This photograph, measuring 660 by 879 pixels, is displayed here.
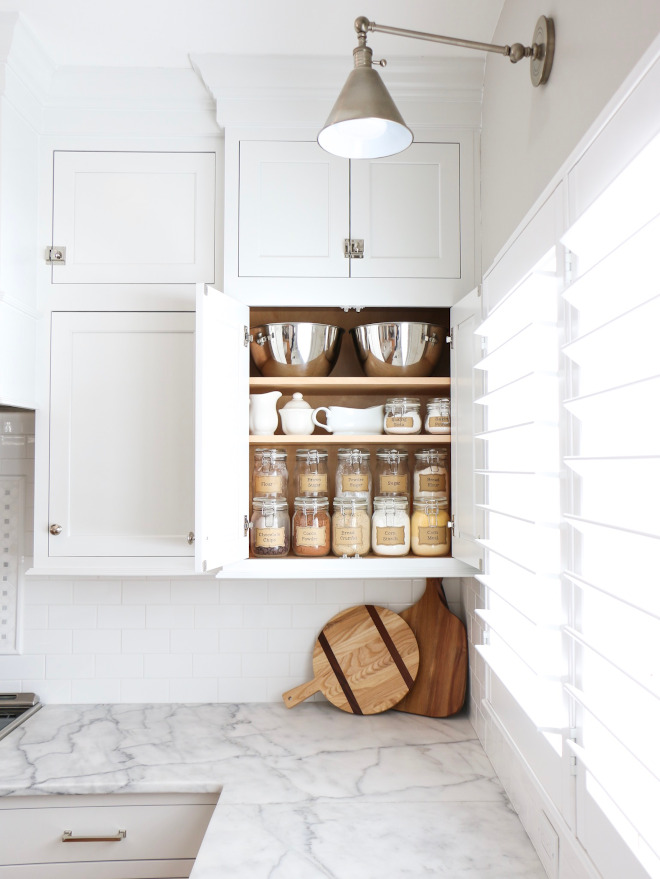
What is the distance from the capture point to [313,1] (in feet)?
5.24

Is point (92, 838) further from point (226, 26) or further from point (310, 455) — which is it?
point (226, 26)

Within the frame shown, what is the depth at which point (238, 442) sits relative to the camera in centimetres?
178

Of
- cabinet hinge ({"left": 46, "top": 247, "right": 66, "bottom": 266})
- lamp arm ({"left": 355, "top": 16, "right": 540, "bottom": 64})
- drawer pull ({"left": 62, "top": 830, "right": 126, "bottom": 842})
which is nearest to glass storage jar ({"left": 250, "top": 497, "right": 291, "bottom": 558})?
drawer pull ({"left": 62, "top": 830, "right": 126, "bottom": 842})

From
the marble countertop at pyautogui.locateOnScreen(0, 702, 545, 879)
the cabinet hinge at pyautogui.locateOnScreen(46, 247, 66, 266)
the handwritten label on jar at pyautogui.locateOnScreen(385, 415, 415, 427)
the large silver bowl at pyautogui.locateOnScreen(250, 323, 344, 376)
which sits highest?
the cabinet hinge at pyautogui.locateOnScreen(46, 247, 66, 266)

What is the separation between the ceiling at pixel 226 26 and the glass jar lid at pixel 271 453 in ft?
3.58

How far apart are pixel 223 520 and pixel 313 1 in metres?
1.30

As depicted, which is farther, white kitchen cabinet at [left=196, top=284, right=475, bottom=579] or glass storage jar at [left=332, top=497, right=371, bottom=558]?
glass storage jar at [left=332, top=497, right=371, bottom=558]

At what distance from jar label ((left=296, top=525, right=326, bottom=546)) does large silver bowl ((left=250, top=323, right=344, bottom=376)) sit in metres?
0.44

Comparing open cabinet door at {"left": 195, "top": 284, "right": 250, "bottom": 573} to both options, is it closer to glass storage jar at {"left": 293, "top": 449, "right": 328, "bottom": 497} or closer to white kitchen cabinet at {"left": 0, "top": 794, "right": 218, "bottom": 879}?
glass storage jar at {"left": 293, "top": 449, "right": 328, "bottom": 497}

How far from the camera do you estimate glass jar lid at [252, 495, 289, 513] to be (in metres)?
1.84

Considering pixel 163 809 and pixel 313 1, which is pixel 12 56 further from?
pixel 163 809

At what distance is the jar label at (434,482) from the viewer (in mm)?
1859

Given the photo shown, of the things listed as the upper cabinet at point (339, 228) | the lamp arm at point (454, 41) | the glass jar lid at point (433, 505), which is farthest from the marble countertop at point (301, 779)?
the lamp arm at point (454, 41)

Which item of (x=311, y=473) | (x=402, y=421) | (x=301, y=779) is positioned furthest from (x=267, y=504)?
(x=301, y=779)
